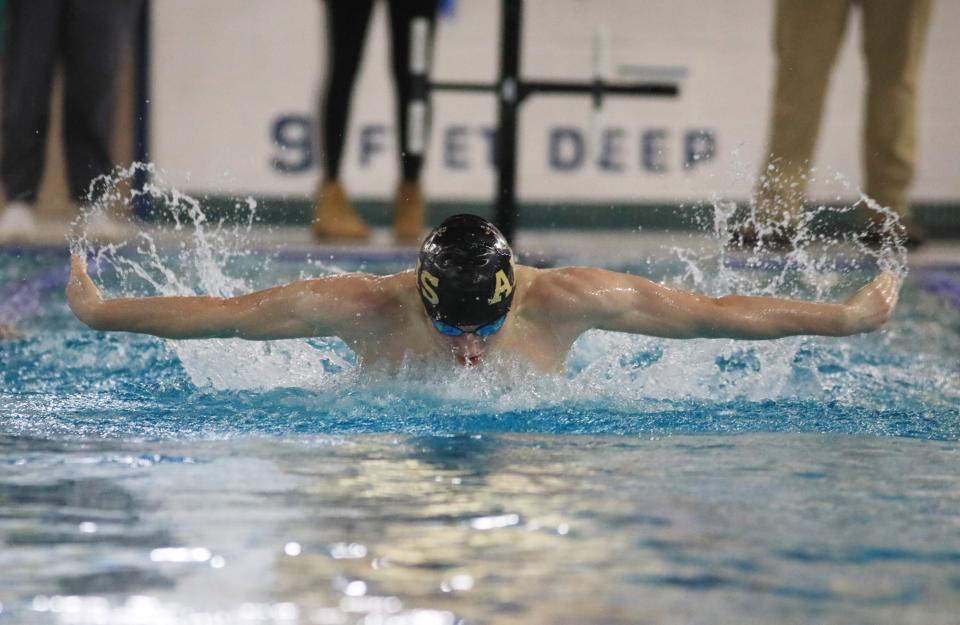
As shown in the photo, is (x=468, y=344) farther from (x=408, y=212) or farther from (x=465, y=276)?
(x=408, y=212)

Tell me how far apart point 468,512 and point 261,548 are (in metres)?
0.35

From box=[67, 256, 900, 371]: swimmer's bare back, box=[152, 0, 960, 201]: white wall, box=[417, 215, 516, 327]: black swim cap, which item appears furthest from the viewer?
box=[152, 0, 960, 201]: white wall

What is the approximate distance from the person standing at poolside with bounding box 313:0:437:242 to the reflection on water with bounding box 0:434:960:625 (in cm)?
369

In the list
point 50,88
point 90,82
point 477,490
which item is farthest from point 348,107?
point 477,490

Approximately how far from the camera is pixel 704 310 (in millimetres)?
3031

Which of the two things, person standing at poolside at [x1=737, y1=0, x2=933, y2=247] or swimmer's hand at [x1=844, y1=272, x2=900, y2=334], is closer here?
swimmer's hand at [x1=844, y1=272, x2=900, y2=334]

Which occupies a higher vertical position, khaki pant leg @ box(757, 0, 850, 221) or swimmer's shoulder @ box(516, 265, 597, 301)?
khaki pant leg @ box(757, 0, 850, 221)

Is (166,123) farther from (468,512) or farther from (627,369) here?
(468,512)

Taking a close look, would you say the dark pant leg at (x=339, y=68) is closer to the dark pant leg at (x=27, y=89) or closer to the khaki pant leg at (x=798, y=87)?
the dark pant leg at (x=27, y=89)

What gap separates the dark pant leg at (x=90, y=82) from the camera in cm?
623

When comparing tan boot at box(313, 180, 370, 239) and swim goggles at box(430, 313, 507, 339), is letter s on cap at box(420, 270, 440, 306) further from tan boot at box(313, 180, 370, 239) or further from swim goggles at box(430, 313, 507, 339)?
tan boot at box(313, 180, 370, 239)

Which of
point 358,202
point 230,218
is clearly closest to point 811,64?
point 358,202

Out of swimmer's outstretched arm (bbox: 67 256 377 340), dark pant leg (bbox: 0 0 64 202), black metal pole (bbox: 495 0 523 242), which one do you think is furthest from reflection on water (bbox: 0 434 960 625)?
dark pant leg (bbox: 0 0 64 202)

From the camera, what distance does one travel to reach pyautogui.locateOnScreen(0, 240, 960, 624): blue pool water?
5.93 ft
